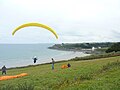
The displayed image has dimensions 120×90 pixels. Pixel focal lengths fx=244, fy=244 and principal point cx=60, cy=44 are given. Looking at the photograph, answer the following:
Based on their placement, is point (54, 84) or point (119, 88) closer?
point (119, 88)

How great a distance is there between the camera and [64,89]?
640 inches

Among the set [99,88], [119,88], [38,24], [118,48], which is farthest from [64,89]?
[118,48]

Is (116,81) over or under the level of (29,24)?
under

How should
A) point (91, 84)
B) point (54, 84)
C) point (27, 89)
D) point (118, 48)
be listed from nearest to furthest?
point (27, 89) → point (91, 84) → point (54, 84) → point (118, 48)

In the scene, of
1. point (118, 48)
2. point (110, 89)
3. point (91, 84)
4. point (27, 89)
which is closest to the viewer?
point (27, 89)

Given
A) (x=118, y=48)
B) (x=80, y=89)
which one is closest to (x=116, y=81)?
(x=80, y=89)

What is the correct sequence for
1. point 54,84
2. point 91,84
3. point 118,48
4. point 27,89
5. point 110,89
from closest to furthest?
point 27,89, point 110,89, point 91,84, point 54,84, point 118,48

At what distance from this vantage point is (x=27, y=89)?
1330 centimetres

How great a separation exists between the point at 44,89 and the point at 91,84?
3274 millimetres

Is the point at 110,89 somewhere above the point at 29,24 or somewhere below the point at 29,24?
below

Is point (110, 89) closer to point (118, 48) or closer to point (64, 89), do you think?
point (64, 89)

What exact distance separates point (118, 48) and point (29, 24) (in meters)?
62.9

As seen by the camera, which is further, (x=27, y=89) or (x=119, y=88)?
(x=119, y=88)

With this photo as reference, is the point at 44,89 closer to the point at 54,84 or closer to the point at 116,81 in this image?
the point at 54,84
